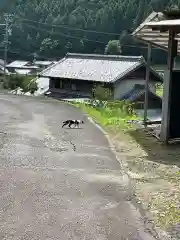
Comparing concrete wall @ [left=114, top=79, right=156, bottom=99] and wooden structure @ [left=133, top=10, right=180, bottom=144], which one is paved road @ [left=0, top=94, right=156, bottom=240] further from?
concrete wall @ [left=114, top=79, right=156, bottom=99]

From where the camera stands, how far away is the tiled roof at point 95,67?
32.4 meters

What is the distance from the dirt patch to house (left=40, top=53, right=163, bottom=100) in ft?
61.2

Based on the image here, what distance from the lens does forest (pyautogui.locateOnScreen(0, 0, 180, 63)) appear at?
79.2 meters

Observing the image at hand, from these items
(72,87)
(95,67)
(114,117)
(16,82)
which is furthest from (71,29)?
(114,117)

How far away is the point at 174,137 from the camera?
1214 centimetres

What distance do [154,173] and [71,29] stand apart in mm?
76010

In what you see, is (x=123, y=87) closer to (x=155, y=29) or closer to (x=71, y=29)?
(x=155, y=29)

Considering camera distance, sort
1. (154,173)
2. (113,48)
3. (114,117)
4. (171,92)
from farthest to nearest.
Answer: (113,48) → (114,117) → (171,92) → (154,173)

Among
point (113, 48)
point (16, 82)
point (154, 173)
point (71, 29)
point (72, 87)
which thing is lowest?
point (16, 82)

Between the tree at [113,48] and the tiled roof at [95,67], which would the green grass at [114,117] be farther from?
the tree at [113,48]

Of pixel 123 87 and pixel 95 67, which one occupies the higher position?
pixel 95 67

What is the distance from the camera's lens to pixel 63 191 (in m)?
7.19

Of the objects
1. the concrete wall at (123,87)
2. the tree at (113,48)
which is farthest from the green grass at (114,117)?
the tree at (113,48)

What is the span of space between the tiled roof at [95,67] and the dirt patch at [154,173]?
1888 centimetres
